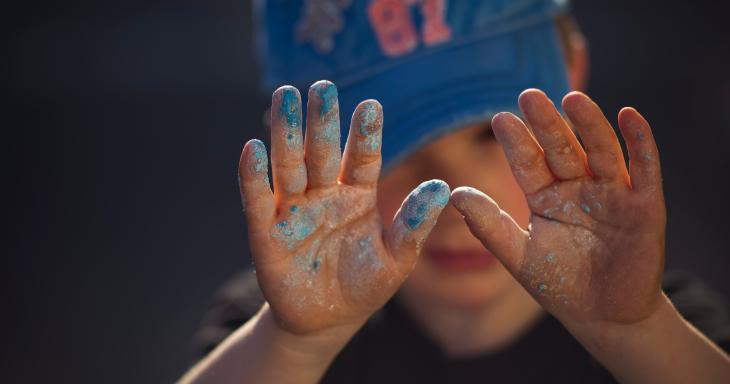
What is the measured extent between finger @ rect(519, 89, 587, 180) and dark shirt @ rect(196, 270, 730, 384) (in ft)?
1.67

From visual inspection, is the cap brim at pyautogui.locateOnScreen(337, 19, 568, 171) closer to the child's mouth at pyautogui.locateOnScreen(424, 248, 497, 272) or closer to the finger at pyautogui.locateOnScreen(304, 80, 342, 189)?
the child's mouth at pyautogui.locateOnScreen(424, 248, 497, 272)

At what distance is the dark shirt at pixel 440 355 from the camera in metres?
1.16

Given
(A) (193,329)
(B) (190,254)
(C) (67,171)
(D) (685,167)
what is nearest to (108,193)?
(C) (67,171)

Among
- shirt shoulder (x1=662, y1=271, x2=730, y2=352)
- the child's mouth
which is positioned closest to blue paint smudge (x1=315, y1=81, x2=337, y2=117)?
the child's mouth

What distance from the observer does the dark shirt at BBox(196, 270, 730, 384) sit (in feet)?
3.82

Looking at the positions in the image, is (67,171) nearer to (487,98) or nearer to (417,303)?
(417,303)

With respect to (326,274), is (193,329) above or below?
below

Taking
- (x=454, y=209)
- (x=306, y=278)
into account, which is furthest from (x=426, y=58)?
(x=306, y=278)

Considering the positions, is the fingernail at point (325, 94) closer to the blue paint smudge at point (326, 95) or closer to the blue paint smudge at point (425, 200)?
the blue paint smudge at point (326, 95)

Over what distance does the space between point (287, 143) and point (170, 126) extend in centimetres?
214

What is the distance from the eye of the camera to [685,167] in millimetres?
2664

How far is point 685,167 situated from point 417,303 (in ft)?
6.09

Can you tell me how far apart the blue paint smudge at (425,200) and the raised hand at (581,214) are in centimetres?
2

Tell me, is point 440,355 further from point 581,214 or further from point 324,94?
point 324,94
